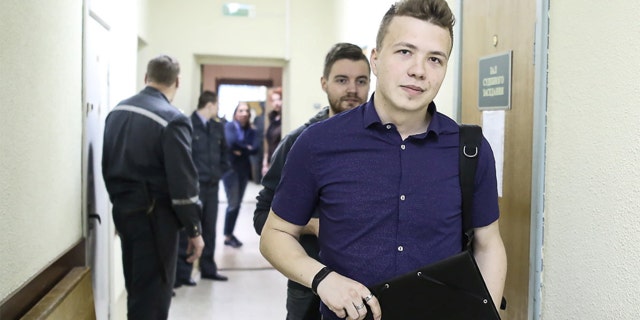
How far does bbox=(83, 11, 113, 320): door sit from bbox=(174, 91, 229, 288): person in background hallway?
120 cm

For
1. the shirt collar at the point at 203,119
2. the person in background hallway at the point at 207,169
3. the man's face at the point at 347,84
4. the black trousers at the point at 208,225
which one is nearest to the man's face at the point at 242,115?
the person in background hallway at the point at 207,169

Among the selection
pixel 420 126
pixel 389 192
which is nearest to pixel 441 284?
pixel 389 192

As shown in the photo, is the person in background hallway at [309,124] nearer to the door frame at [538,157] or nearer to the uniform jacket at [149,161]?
the door frame at [538,157]

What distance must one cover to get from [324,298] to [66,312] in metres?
1.15

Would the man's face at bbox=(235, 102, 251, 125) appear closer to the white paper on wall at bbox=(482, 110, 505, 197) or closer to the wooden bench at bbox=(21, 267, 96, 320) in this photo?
the wooden bench at bbox=(21, 267, 96, 320)

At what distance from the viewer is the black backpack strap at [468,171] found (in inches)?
46.7

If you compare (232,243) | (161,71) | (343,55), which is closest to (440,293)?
(343,55)

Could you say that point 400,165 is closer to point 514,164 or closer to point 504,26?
point 514,164

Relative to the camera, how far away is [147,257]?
2660 millimetres

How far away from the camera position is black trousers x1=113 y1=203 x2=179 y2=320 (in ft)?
8.73

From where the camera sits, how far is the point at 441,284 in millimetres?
1079

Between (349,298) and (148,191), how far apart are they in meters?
1.85

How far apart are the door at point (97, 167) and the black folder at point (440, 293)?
5.82 ft

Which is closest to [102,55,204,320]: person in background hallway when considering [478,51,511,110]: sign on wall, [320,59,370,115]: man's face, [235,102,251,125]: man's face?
[320,59,370,115]: man's face
